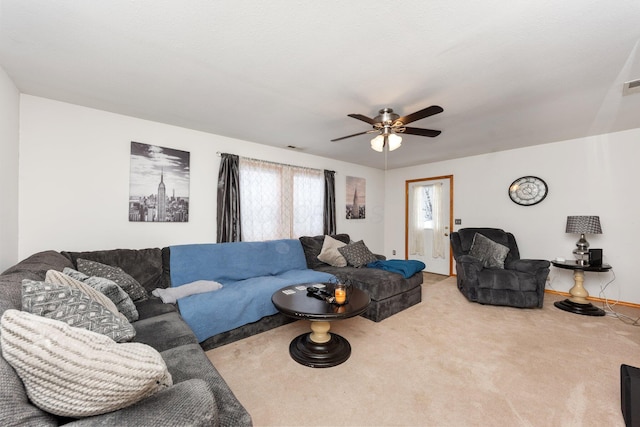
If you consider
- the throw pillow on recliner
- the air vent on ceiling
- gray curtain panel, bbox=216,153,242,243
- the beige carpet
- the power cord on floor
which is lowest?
the beige carpet

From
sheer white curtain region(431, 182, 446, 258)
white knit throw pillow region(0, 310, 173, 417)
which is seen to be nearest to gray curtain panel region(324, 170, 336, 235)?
sheer white curtain region(431, 182, 446, 258)

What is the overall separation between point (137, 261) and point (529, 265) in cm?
473

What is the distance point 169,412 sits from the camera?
0.81m

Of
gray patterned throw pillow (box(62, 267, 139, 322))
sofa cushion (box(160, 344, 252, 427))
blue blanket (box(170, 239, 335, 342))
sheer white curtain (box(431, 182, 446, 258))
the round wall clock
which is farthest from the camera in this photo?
sheer white curtain (box(431, 182, 446, 258))

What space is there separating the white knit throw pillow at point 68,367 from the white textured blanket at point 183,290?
178 centimetres

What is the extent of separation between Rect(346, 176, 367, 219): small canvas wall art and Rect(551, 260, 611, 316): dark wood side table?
322 centimetres

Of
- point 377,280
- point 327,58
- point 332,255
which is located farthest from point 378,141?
point 332,255

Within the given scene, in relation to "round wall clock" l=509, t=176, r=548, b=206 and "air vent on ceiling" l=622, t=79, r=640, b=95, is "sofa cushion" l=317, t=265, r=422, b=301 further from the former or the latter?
"air vent on ceiling" l=622, t=79, r=640, b=95

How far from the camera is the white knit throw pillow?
676 mm

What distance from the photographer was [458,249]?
13.8 feet

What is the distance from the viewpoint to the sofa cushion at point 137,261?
244 cm

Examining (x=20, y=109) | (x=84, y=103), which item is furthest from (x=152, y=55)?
(x=20, y=109)

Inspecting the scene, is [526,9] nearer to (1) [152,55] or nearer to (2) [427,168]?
(1) [152,55]

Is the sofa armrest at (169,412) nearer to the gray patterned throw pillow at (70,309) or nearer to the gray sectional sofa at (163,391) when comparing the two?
the gray sectional sofa at (163,391)
